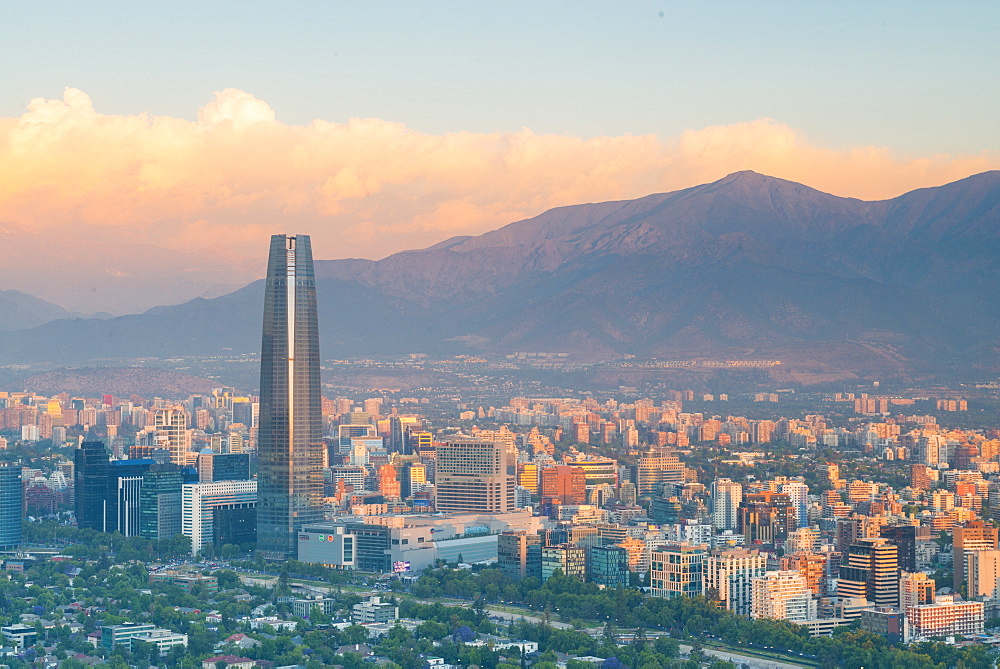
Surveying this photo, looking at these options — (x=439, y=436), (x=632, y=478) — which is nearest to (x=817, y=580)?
(x=632, y=478)

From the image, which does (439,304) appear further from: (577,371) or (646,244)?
(577,371)

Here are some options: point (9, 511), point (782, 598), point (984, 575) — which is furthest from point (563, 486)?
point (782, 598)

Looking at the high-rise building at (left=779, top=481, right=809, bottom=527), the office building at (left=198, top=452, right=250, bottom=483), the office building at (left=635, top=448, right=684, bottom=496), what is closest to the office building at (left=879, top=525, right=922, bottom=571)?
the high-rise building at (left=779, top=481, right=809, bottom=527)

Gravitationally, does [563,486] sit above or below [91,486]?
below

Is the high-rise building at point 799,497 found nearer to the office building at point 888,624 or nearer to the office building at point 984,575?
the office building at point 984,575

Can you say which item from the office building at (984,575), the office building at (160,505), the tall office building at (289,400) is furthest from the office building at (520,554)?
the office building at (160,505)

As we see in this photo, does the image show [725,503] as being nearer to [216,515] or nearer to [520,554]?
[520,554]

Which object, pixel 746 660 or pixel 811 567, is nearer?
pixel 746 660
